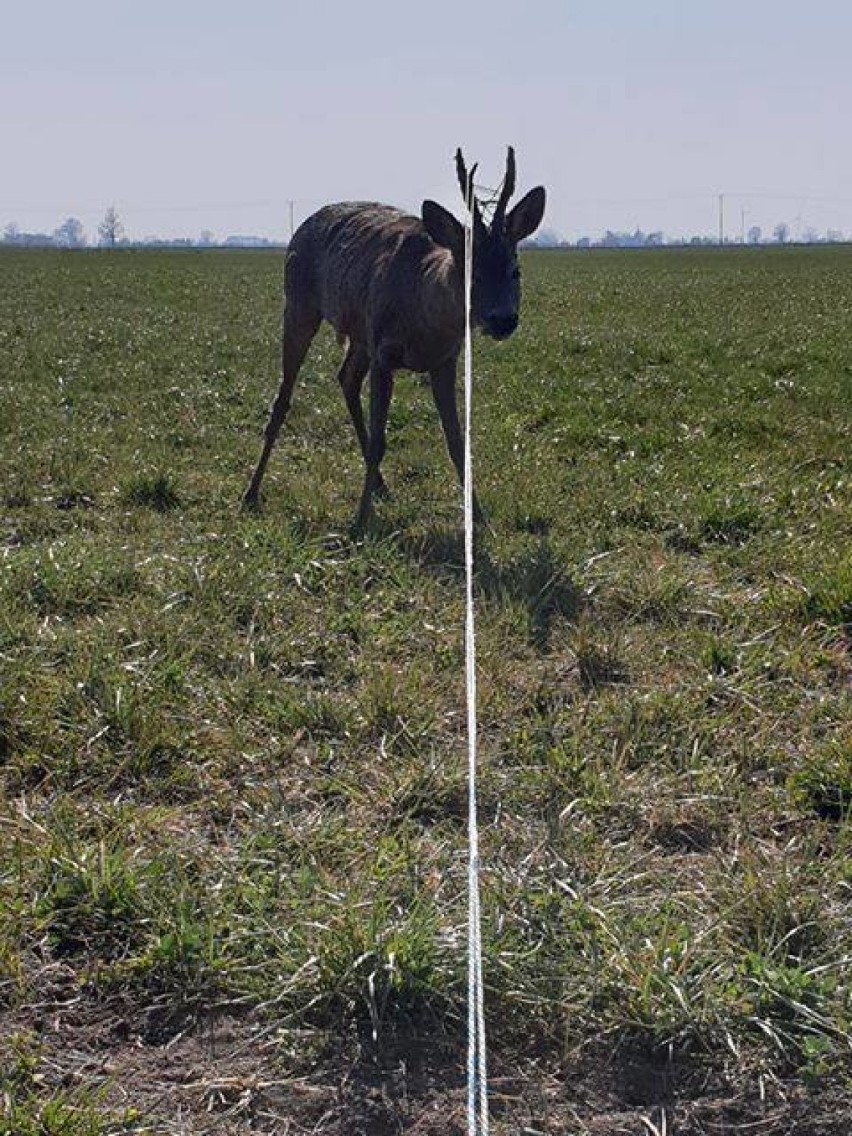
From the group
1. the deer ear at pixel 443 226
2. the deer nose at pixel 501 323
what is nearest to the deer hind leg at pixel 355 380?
the deer ear at pixel 443 226

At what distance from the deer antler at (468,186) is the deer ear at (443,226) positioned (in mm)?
107

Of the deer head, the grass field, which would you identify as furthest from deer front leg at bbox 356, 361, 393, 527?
the deer head

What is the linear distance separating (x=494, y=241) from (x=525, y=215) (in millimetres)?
312

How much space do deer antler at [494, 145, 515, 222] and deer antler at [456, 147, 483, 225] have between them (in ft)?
0.30

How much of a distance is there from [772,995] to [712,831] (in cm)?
84

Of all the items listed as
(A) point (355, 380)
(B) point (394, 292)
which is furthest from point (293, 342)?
(B) point (394, 292)

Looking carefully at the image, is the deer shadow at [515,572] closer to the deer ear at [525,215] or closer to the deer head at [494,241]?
the deer head at [494,241]

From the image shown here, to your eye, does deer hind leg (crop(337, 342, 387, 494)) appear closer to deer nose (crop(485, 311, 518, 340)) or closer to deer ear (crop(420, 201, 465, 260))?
deer ear (crop(420, 201, 465, 260))

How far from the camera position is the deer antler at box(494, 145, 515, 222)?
6.16 metres

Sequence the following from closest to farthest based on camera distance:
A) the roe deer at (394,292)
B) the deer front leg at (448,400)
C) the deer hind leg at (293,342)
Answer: the roe deer at (394,292) < the deer front leg at (448,400) < the deer hind leg at (293,342)

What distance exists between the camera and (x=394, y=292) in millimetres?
6875

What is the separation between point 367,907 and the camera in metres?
2.89

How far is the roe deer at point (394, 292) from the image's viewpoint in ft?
20.2

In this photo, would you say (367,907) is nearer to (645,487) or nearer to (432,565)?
(432,565)
